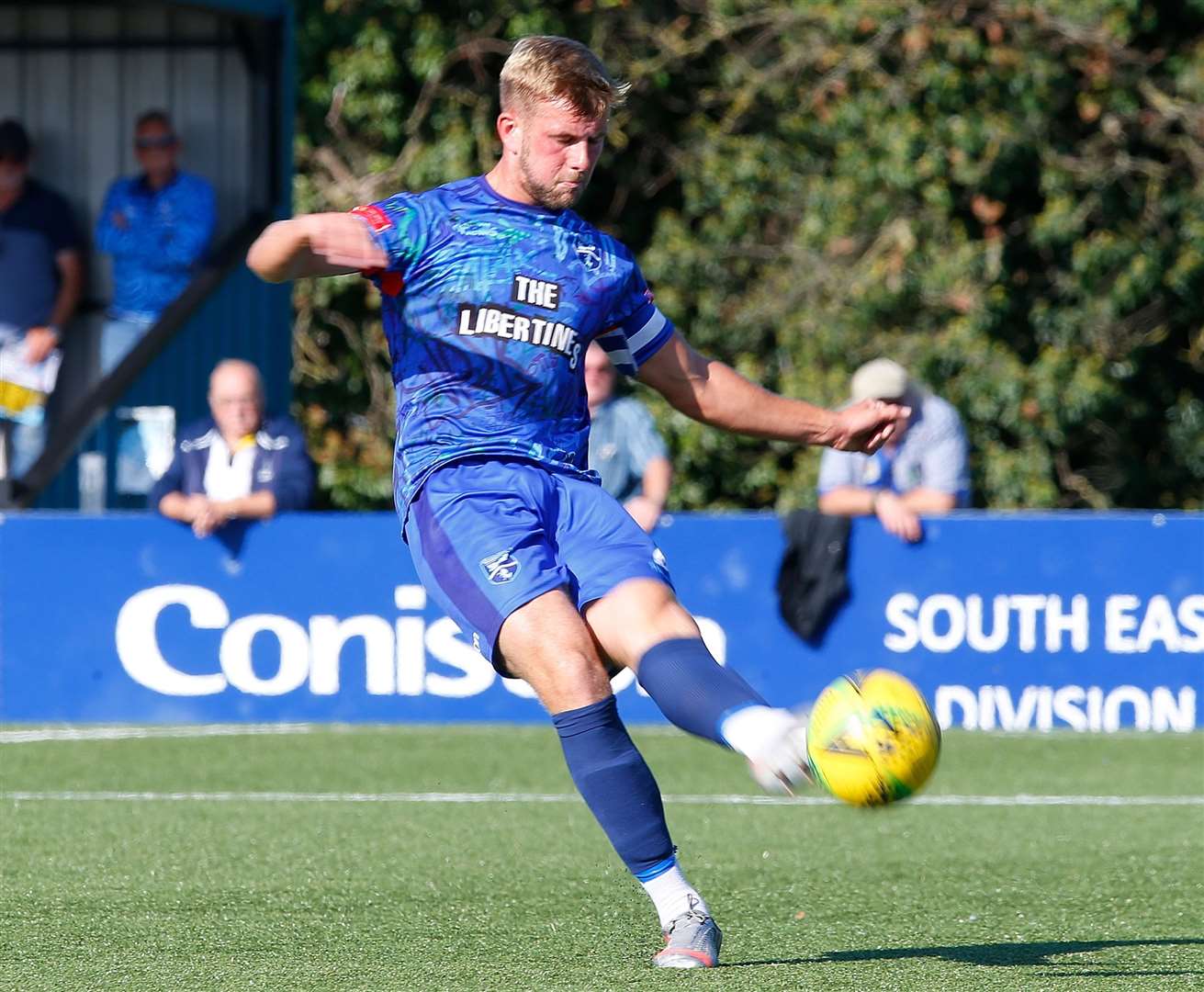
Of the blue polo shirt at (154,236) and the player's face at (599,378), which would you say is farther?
the blue polo shirt at (154,236)

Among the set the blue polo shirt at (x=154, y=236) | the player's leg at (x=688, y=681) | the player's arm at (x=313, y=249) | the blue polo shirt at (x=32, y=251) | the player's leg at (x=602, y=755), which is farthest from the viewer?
the blue polo shirt at (x=154, y=236)

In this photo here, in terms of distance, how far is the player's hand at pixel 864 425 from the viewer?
15.3 feet

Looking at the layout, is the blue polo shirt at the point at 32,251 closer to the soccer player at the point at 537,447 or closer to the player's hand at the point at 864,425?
the soccer player at the point at 537,447

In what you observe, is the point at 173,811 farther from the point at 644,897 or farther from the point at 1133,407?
the point at 1133,407

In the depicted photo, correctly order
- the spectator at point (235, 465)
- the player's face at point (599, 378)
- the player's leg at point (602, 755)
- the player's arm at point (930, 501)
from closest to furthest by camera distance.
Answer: the player's leg at point (602, 755) → the player's face at point (599, 378) → the spectator at point (235, 465) → the player's arm at point (930, 501)

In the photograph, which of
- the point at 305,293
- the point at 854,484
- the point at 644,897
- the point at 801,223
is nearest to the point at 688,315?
the point at 801,223

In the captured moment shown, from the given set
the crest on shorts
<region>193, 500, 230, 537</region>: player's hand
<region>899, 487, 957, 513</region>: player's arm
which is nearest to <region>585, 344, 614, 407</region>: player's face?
<region>899, 487, 957, 513</region>: player's arm

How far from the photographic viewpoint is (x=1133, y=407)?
58.9 ft

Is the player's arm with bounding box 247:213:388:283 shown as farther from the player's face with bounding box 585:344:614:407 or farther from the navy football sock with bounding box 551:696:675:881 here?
the player's face with bounding box 585:344:614:407

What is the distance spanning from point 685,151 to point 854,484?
29.4 ft

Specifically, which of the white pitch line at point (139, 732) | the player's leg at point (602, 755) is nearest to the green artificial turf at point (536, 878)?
the player's leg at point (602, 755)

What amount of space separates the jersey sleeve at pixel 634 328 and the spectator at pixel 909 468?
5258 millimetres

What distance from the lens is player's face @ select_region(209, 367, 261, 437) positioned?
9.92 m

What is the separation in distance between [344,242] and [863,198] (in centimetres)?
1357
